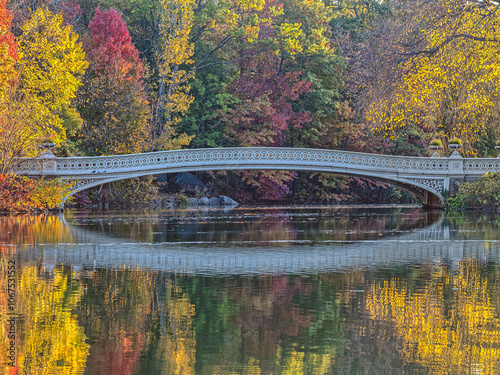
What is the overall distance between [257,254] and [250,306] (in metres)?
5.31

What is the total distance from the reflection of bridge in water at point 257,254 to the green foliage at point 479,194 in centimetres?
1438

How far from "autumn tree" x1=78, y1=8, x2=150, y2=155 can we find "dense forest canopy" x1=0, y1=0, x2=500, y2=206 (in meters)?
0.06

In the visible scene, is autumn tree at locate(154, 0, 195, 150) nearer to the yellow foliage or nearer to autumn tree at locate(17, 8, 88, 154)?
autumn tree at locate(17, 8, 88, 154)

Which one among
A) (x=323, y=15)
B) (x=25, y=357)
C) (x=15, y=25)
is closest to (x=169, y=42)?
(x=15, y=25)

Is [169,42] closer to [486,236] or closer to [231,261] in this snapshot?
[486,236]

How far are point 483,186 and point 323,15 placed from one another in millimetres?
16473

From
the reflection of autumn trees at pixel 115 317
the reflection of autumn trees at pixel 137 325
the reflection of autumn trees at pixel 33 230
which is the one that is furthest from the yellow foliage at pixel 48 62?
the reflection of autumn trees at pixel 137 325

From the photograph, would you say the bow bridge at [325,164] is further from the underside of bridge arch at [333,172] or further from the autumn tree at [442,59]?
the autumn tree at [442,59]

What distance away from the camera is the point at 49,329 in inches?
288

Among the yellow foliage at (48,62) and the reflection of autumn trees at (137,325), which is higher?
the yellow foliage at (48,62)

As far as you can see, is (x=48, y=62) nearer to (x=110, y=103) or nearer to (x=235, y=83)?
(x=110, y=103)

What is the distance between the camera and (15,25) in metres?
35.2

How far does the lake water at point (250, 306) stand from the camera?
6238mm

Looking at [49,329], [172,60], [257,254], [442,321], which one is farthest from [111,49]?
[442,321]
